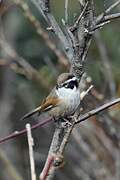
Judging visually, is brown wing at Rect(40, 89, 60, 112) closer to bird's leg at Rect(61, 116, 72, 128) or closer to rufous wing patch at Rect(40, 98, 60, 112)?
rufous wing patch at Rect(40, 98, 60, 112)

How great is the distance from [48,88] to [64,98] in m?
1.72

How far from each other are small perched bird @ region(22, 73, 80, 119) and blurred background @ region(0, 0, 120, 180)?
3.74 ft

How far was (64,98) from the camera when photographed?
75.6 inches

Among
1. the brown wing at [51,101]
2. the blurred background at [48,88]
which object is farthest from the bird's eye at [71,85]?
the blurred background at [48,88]

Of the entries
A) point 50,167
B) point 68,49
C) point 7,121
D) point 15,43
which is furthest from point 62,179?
point 50,167

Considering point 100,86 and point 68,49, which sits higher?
point 68,49

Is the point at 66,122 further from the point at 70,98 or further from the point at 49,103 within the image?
the point at 49,103

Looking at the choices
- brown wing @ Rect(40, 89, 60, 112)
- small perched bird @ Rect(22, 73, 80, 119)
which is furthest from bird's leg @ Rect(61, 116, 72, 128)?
brown wing @ Rect(40, 89, 60, 112)

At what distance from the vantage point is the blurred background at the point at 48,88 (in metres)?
3.51

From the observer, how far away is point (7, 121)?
5.34 metres

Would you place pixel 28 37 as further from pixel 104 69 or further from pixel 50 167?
pixel 50 167

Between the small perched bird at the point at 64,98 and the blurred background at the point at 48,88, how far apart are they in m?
1.14

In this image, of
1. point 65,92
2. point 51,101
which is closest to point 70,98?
point 65,92

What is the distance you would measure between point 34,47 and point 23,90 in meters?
0.54
